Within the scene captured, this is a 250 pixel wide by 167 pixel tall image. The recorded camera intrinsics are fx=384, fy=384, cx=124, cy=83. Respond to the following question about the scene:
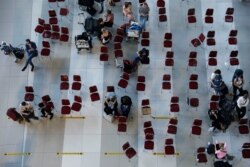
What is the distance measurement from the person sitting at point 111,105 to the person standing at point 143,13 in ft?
11.8

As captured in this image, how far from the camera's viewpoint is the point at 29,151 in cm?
1389

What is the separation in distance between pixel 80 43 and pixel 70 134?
3.70 metres

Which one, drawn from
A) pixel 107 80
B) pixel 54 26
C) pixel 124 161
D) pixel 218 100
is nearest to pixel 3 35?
pixel 54 26

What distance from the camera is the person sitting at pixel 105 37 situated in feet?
50.2

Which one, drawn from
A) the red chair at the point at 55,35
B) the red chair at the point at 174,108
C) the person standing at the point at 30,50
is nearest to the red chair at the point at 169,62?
the red chair at the point at 174,108

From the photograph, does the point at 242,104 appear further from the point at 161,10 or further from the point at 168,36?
the point at 161,10

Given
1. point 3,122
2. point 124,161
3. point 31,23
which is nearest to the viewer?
point 124,161

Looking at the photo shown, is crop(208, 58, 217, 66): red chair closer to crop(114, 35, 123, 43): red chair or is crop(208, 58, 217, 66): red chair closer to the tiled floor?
the tiled floor

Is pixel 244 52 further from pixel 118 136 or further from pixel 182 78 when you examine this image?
pixel 118 136

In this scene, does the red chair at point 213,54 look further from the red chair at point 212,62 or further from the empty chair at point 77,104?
the empty chair at point 77,104

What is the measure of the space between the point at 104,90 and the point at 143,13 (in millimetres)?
3548

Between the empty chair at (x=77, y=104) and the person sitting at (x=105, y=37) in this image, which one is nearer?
the empty chair at (x=77, y=104)

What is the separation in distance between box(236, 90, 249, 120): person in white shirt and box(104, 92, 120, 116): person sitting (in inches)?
170

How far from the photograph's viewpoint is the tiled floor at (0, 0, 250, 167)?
13.7 m
